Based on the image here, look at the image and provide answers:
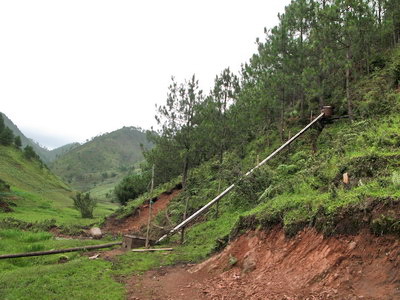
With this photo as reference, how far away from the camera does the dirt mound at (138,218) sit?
95.9 ft

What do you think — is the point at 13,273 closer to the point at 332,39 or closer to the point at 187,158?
the point at 187,158

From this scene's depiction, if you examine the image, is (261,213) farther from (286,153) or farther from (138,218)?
(138,218)

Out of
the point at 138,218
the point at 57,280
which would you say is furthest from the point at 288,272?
the point at 138,218

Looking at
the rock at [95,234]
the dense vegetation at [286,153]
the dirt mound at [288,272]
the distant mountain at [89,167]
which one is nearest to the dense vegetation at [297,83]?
the dense vegetation at [286,153]

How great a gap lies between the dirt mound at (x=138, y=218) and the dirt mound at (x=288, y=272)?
17.7 m

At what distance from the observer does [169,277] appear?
11.4m

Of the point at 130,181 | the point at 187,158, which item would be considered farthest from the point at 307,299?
the point at 130,181

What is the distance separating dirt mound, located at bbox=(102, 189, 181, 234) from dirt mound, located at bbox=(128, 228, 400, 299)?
17733 mm

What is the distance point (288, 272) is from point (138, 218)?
80.4 feet

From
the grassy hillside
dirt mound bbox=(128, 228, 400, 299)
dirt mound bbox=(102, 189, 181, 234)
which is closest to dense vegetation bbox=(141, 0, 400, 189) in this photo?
dirt mound bbox=(102, 189, 181, 234)

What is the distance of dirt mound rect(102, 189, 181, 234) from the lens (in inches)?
1150

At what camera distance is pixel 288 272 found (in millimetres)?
8312

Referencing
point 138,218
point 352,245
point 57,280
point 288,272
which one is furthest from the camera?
point 138,218

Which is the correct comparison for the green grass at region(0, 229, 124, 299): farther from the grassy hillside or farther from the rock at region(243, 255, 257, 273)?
the grassy hillside
